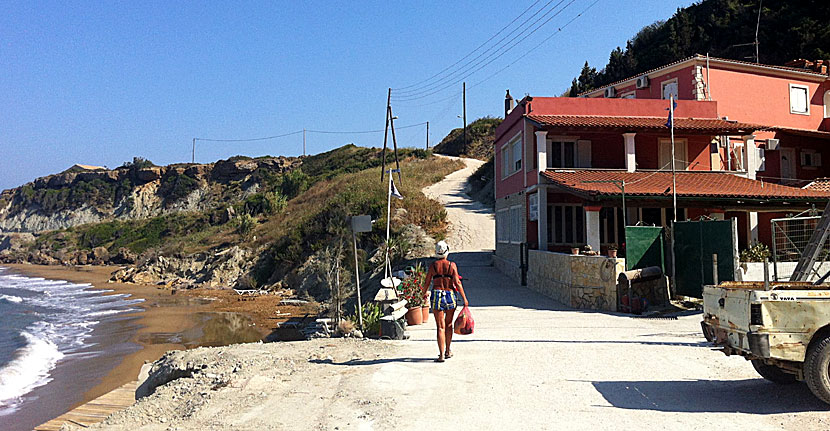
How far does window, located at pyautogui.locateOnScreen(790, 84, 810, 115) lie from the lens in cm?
2847

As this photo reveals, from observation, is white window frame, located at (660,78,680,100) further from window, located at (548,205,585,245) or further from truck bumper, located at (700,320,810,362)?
truck bumper, located at (700,320,810,362)

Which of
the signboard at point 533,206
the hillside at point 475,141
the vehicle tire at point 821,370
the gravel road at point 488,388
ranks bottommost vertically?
the gravel road at point 488,388

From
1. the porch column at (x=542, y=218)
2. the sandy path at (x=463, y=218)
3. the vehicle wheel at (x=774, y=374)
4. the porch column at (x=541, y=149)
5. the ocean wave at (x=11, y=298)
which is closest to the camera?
the vehicle wheel at (x=774, y=374)

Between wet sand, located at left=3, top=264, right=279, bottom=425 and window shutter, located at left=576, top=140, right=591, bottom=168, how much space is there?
43.0 feet

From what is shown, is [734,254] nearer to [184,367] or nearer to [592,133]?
[592,133]

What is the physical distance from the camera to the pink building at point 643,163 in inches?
720

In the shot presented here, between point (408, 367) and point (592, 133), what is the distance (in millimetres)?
15328

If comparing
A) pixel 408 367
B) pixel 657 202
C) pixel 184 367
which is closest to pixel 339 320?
pixel 184 367

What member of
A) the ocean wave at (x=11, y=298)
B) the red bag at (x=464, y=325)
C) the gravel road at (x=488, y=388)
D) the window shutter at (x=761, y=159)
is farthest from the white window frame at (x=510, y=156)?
the ocean wave at (x=11, y=298)

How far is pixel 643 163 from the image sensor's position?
21.9 meters

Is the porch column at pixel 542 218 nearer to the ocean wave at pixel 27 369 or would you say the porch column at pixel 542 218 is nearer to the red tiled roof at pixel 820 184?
the red tiled roof at pixel 820 184

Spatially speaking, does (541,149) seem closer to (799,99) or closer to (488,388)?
(488,388)

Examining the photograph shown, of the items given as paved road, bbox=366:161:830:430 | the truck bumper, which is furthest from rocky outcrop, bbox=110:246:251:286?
the truck bumper

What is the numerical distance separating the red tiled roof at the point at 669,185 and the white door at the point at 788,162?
29.1 feet
